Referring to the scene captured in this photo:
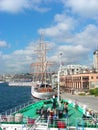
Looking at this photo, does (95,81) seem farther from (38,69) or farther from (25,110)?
(25,110)

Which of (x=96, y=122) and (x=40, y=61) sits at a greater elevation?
(x=40, y=61)

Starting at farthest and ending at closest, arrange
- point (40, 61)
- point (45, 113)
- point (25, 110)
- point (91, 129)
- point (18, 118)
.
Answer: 1. point (40, 61)
2. point (25, 110)
3. point (45, 113)
4. point (18, 118)
5. point (91, 129)

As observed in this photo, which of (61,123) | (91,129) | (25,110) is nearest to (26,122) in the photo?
(61,123)

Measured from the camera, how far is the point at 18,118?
27969mm

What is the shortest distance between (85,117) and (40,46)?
131124 mm

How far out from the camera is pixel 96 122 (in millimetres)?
28469

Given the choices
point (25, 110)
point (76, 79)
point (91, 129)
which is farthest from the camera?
point (76, 79)

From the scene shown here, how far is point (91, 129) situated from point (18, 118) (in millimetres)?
6152

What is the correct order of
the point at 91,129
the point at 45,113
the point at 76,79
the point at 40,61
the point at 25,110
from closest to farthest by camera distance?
the point at 91,129 < the point at 45,113 < the point at 25,110 < the point at 40,61 < the point at 76,79

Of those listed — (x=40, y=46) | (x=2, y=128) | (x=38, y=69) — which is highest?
(x=40, y=46)

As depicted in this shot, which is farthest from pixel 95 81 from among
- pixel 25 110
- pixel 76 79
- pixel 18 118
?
pixel 18 118

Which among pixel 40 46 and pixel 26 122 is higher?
pixel 40 46

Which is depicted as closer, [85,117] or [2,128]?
[2,128]

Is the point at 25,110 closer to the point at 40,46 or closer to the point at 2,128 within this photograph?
the point at 2,128
